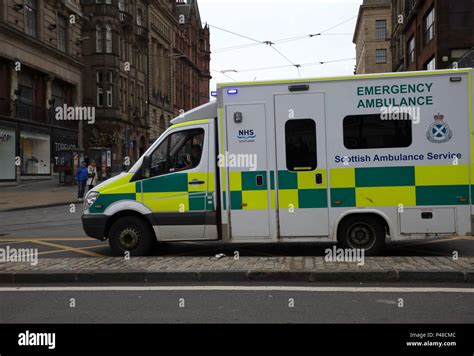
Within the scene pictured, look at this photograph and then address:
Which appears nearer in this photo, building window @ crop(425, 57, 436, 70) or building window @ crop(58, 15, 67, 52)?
building window @ crop(425, 57, 436, 70)

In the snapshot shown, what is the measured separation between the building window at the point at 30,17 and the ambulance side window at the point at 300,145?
3476cm

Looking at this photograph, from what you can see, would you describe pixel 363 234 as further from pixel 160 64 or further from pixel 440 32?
pixel 160 64

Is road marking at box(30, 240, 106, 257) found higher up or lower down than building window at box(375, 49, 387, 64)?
lower down

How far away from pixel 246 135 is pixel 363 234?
239 centimetres

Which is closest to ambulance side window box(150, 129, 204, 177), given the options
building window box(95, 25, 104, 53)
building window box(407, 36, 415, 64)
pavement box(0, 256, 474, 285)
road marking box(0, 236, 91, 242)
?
pavement box(0, 256, 474, 285)

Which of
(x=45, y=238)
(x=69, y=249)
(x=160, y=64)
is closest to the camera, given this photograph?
(x=69, y=249)

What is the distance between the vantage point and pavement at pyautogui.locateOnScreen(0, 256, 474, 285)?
643 centimetres

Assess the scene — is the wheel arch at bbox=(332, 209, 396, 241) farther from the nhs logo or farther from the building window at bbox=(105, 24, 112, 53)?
the building window at bbox=(105, 24, 112, 53)

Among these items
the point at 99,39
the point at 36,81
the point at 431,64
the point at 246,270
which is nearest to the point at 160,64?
the point at 99,39

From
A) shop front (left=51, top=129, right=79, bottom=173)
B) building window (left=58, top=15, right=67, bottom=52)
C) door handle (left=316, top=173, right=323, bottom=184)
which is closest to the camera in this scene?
door handle (left=316, top=173, right=323, bottom=184)

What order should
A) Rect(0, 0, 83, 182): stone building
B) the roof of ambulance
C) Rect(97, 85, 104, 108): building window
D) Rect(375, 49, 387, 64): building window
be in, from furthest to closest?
Rect(375, 49, 387, 64): building window < Rect(97, 85, 104, 108): building window < Rect(0, 0, 83, 182): stone building < the roof of ambulance

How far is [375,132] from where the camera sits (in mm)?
7754

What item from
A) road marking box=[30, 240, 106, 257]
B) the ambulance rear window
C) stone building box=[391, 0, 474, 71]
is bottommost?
road marking box=[30, 240, 106, 257]

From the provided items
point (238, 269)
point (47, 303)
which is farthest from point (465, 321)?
point (47, 303)
